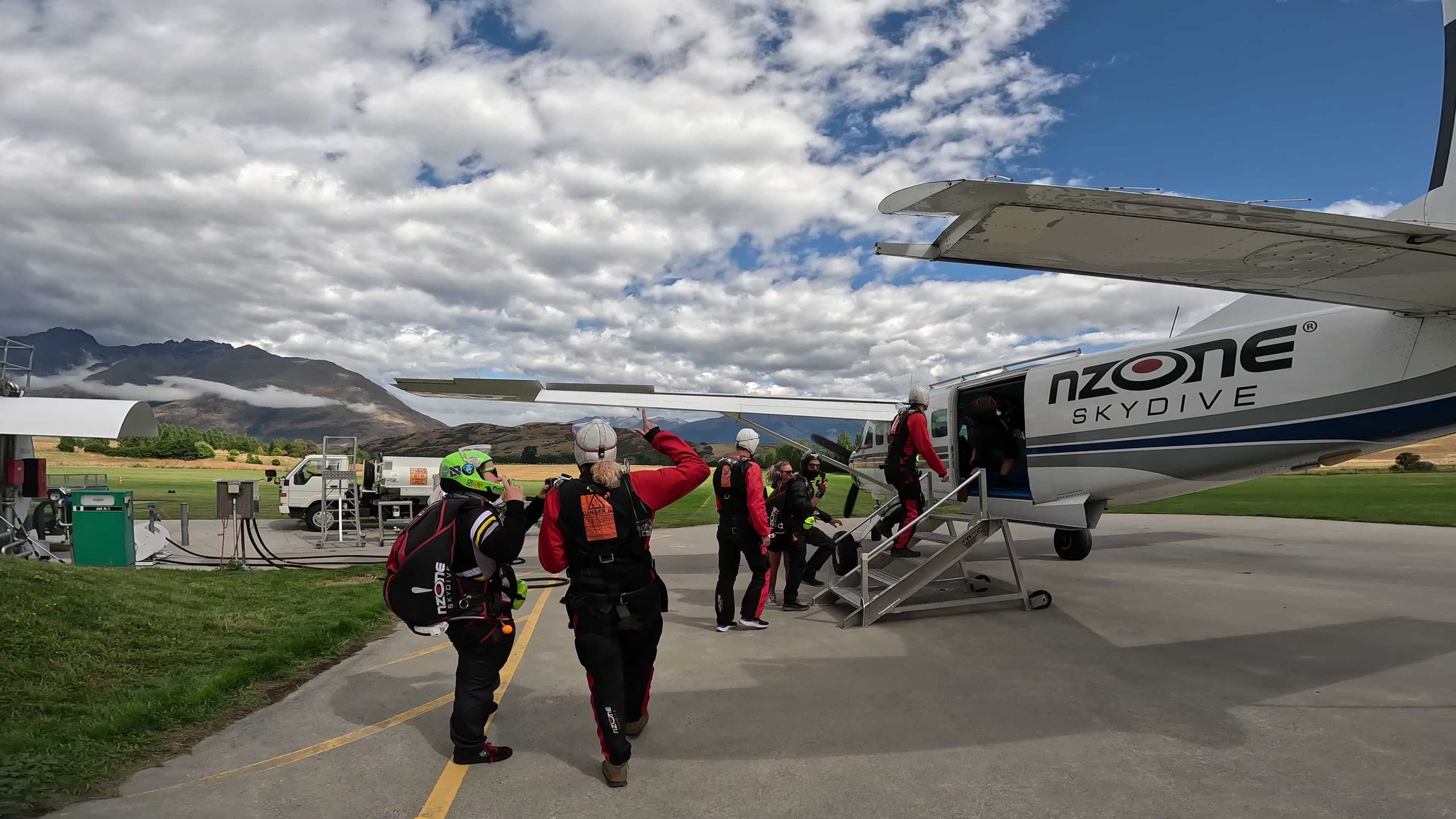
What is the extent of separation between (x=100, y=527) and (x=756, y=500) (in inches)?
413

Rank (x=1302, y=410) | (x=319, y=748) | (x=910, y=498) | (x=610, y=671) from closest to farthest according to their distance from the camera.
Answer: (x=610, y=671) → (x=319, y=748) → (x=1302, y=410) → (x=910, y=498)

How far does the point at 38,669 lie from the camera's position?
4984mm

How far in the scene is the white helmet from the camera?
3973mm

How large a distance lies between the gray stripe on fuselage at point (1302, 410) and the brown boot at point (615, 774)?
22.1ft

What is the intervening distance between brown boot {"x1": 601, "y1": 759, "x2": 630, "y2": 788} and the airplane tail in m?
6.25

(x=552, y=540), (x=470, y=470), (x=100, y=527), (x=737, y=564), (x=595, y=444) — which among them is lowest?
(x=100, y=527)

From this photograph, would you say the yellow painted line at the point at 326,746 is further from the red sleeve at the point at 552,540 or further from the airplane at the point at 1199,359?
the airplane at the point at 1199,359

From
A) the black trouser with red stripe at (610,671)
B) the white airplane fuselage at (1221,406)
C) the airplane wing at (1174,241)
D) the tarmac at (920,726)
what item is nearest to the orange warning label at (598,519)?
the black trouser with red stripe at (610,671)

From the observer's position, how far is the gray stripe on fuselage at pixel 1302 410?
5723mm

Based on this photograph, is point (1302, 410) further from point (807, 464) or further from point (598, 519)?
point (598, 519)

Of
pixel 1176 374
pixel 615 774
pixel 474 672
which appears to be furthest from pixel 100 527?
pixel 1176 374

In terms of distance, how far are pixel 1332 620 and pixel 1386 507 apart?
1822cm

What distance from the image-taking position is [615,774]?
12.0 feet

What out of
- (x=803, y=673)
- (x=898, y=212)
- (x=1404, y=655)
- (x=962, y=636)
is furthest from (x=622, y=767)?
(x=1404, y=655)
